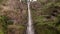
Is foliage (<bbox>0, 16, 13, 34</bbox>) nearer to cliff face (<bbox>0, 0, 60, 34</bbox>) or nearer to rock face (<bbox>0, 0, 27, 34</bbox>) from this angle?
cliff face (<bbox>0, 0, 60, 34</bbox>)

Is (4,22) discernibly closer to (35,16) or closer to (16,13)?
(16,13)

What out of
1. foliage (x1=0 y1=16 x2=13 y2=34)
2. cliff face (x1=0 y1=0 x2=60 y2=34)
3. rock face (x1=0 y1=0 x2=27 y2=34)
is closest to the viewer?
cliff face (x1=0 y1=0 x2=60 y2=34)

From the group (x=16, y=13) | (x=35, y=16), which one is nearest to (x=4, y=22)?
(x=16, y=13)

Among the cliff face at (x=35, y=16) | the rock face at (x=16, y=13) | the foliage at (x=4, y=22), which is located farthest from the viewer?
the rock face at (x=16, y=13)

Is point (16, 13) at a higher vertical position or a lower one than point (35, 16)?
higher

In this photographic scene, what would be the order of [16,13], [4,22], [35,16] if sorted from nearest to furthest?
[4,22] → [35,16] → [16,13]

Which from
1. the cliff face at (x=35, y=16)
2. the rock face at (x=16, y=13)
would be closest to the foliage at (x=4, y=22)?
the cliff face at (x=35, y=16)

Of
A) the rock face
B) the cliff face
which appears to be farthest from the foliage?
A: the rock face

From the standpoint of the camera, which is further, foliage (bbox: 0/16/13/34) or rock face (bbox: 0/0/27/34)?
rock face (bbox: 0/0/27/34)

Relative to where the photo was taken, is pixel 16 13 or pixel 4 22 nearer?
pixel 4 22

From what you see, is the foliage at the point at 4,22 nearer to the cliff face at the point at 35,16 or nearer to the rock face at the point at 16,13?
the cliff face at the point at 35,16

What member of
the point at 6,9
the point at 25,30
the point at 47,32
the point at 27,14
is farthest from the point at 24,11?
the point at 47,32

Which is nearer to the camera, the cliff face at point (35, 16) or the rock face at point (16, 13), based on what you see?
the cliff face at point (35, 16)
